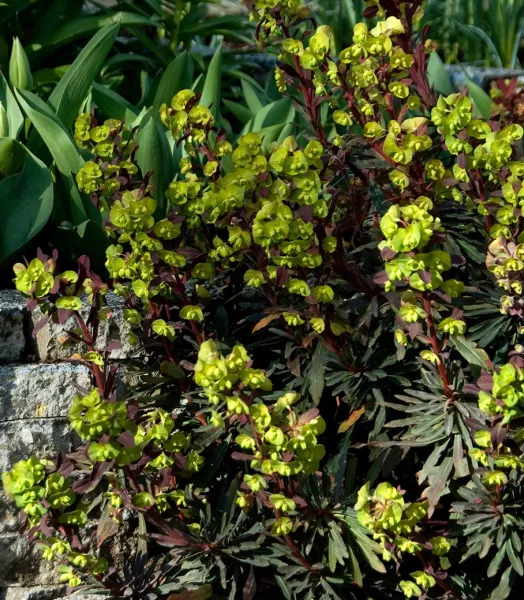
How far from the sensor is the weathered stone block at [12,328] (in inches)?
98.0

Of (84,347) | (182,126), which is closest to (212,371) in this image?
(182,126)

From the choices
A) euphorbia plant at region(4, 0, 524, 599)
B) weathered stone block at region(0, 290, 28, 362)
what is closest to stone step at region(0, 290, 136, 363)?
weathered stone block at region(0, 290, 28, 362)

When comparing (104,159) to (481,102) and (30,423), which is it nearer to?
(30,423)

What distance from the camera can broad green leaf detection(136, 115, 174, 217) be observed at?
2.73 metres

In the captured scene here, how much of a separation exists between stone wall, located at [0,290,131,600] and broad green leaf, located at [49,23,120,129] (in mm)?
941

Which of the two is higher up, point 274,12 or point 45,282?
point 274,12

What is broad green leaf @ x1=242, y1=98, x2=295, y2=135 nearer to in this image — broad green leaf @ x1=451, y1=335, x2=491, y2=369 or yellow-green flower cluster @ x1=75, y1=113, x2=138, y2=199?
yellow-green flower cluster @ x1=75, y1=113, x2=138, y2=199

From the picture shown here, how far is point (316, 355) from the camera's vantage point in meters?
2.12

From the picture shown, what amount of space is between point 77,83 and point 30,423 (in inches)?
52.8

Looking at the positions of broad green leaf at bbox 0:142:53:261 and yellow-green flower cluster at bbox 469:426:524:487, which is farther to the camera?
broad green leaf at bbox 0:142:53:261

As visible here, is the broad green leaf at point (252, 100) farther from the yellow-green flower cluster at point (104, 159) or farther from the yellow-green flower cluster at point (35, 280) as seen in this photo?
the yellow-green flower cluster at point (35, 280)

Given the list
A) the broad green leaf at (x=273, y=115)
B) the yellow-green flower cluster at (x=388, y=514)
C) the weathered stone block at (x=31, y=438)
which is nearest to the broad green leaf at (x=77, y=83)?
the broad green leaf at (x=273, y=115)

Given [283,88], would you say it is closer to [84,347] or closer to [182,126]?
[182,126]

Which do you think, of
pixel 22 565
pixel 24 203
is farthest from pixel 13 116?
pixel 22 565
